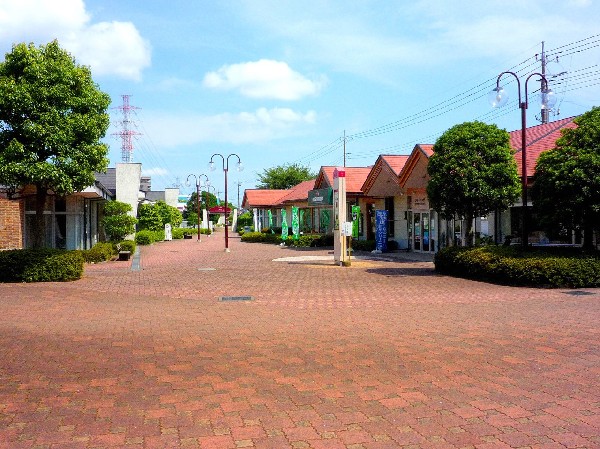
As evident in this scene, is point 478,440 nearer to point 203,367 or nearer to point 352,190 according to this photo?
point 203,367

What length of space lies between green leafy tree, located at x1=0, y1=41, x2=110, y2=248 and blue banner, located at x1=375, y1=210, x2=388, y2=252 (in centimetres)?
1512

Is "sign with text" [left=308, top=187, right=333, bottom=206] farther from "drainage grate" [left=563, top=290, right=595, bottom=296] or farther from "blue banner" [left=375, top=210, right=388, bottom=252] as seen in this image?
"drainage grate" [left=563, top=290, right=595, bottom=296]

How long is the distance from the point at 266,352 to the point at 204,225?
7599 cm

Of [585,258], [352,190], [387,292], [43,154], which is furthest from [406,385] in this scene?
[352,190]

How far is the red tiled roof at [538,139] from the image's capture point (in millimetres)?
20078

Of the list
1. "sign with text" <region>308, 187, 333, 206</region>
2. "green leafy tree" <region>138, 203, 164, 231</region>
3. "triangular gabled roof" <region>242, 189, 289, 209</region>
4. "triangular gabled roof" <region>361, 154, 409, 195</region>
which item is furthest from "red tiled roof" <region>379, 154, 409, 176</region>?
"triangular gabled roof" <region>242, 189, 289, 209</region>

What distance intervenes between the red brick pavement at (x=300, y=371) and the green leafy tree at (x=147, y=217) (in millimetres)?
29575

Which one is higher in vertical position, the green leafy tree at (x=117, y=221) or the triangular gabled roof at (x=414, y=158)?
the triangular gabled roof at (x=414, y=158)

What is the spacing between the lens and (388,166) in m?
27.8

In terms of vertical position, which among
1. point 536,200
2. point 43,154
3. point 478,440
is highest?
point 43,154

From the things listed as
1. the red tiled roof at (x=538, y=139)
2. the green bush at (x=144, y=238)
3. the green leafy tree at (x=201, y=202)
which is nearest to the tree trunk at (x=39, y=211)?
the red tiled roof at (x=538, y=139)

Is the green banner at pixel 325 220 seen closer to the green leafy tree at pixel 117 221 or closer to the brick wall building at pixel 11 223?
the green leafy tree at pixel 117 221

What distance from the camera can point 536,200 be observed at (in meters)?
14.8

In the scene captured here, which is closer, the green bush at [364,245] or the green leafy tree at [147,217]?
the green bush at [364,245]
